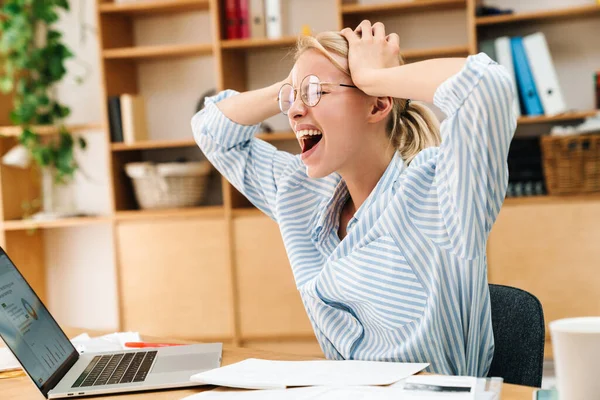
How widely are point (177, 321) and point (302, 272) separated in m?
2.07

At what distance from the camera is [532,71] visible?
306 centimetres

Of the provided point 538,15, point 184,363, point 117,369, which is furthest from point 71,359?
point 538,15

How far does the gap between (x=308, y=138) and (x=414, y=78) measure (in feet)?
1.09

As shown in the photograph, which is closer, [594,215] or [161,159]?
[594,215]

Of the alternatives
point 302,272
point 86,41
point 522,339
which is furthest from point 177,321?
point 522,339

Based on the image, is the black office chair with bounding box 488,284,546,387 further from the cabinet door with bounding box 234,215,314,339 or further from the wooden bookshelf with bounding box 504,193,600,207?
the cabinet door with bounding box 234,215,314,339

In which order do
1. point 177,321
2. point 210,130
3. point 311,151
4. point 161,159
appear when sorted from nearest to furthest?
point 311,151 → point 210,130 → point 177,321 → point 161,159

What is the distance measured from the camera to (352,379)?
3.59 ft

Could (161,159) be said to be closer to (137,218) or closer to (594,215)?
(137,218)

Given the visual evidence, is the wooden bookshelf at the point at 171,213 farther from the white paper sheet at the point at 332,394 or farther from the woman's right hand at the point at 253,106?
the white paper sheet at the point at 332,394

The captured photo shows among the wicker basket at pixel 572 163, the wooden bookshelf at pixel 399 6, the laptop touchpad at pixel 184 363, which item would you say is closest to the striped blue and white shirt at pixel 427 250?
the laptop touchpad at pixel 184 363

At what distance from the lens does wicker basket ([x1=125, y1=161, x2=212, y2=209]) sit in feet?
11.1

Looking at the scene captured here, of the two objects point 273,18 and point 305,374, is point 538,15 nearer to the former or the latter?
point 273,18

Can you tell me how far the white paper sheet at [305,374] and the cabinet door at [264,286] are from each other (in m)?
2.09
